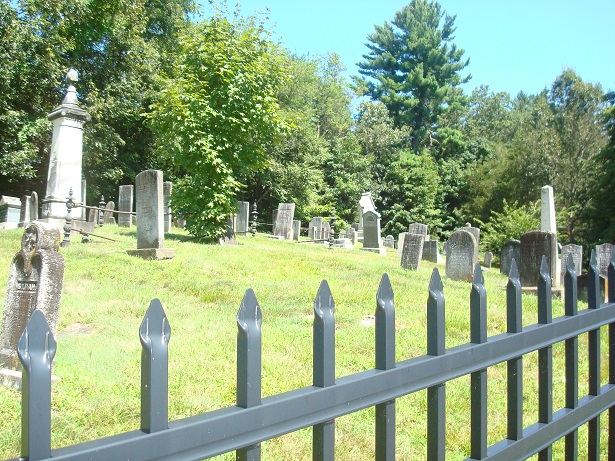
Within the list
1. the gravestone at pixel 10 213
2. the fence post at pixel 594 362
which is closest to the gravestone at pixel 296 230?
the gravestone at pixel 10 213

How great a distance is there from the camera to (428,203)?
1619 inches

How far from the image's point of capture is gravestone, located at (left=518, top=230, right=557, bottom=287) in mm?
11219

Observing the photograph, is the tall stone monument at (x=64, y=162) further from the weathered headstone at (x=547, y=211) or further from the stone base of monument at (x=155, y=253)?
the weathered headstone at (x=547, y=211)

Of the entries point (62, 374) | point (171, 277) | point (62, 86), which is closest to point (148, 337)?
point (62, 374)

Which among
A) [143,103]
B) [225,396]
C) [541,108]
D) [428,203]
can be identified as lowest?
[225,396]

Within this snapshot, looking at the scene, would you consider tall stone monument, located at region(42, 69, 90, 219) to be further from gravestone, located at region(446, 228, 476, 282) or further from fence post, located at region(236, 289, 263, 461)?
fence post, located at region(236, 289, 263, 461)

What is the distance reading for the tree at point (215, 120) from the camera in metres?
14.4

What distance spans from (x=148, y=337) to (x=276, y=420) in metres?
0.37

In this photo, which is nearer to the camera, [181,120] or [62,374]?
[62,374]

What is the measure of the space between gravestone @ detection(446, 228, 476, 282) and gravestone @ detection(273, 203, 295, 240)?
10861 millimetres

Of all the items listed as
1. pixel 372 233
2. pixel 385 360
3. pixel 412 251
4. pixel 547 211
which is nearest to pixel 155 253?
pixel 412 251

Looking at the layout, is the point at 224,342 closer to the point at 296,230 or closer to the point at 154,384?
the point at 154,384

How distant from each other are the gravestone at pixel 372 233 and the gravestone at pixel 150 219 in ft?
39.6

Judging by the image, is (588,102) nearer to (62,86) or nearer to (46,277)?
(62,86)
